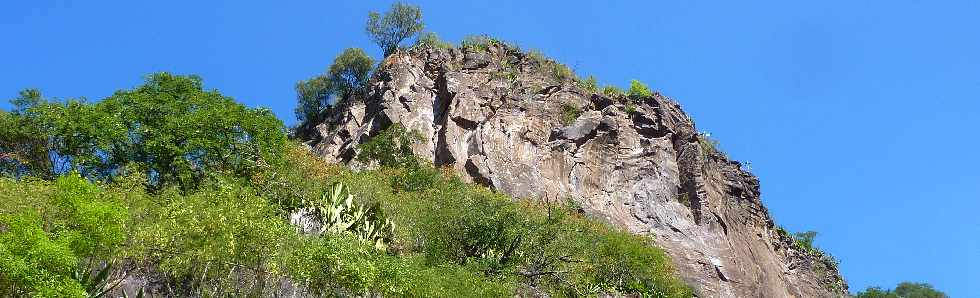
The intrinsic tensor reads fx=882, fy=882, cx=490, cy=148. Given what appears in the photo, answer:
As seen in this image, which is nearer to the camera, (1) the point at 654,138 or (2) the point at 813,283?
(1) the point at 654,138

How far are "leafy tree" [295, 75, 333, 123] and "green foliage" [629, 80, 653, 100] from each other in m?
20.3

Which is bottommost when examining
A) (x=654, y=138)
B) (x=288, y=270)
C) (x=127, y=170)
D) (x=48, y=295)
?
(x=48, y=295)

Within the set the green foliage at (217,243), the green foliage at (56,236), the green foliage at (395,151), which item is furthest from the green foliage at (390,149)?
the green foliage at (56,236)

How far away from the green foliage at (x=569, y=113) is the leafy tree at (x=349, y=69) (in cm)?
1430

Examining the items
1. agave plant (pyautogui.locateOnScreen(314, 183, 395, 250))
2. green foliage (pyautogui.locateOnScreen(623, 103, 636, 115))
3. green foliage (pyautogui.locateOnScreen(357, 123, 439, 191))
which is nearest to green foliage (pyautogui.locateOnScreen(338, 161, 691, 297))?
agave plant (pyautogui.locateOnScreen(314, 183, 395, 250))

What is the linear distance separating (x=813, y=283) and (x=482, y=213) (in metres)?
38.0

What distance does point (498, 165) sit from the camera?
46781 mm

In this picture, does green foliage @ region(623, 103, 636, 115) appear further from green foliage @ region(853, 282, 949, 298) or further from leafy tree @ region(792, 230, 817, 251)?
green foliage @ region(853, 282, 949, 298)

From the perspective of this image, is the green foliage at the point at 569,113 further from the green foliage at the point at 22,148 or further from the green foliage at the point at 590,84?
the green foliage at the point at 22,148

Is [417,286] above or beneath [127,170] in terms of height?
beneath

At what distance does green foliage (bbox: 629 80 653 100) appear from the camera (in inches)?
2269

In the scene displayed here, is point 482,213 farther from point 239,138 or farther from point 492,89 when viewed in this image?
point 492,89

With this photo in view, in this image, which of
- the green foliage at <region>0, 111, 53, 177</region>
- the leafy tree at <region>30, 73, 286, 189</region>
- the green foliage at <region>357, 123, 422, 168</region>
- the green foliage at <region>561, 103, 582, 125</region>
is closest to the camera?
the leafy tree at <region>30, 73, 286, 189</region>

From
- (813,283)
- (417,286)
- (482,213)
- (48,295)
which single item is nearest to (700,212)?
(813,283)
